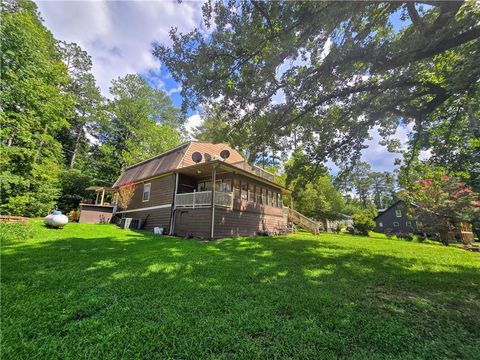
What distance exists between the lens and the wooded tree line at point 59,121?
37.9 feet

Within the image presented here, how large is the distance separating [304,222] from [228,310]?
1619 cm

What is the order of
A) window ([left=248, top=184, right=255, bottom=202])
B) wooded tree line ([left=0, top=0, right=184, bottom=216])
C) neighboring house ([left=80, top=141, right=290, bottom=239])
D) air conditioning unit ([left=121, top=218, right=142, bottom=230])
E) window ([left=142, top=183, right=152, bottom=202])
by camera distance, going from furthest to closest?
window ([left=142, top=183, right=152, bottom=202]) < window ([left=248, top=184, right=255, bottom=202]) < air conditioning unit ([left=121, top=218, right=142, bottom=230]) < wooded tree line ([left=0, top=0, right=184, bottom=216]) < neighboring house ([left=80, top=141, right=290, bottom=239])

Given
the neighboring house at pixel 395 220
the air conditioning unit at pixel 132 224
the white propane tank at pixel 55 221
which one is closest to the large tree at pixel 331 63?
the white propane tank at pixel 55 221

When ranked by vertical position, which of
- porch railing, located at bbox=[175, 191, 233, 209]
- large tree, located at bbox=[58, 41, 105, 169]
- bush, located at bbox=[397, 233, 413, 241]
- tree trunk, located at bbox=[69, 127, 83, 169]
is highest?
large tree, located at bbox=[58, 41, 105, 169]

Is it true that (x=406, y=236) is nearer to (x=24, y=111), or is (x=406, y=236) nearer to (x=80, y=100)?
(x=24, y=111)

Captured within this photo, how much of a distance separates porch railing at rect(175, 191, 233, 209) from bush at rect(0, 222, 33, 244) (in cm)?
626

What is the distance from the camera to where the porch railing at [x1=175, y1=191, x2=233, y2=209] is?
1126 centimetres

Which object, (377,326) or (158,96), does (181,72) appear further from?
(158,96)

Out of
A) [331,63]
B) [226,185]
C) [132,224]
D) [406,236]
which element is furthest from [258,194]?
[406,236]

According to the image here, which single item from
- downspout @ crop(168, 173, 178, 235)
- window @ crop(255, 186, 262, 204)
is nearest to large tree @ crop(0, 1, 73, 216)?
downspout @ crop(168, 173, 178, 235)

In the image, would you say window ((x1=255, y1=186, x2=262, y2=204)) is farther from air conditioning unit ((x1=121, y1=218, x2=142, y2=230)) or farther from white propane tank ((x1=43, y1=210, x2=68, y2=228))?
white propane tank ((x1=43, y1=210, x2=68, y2=228))

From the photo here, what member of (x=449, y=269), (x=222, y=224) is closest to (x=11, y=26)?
(x=222, y=224)

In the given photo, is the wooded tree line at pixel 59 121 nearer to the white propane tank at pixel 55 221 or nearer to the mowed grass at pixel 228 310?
the mowed grass at pixel 228 310

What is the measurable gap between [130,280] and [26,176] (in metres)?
15.3
